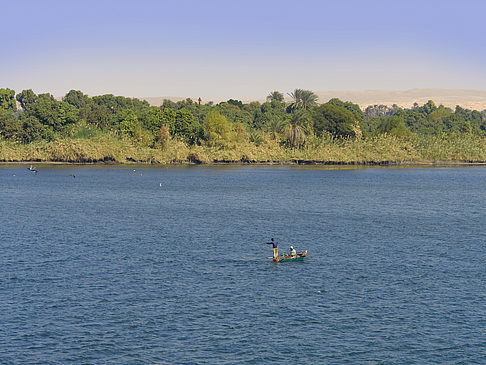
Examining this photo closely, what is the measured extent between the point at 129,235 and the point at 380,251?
98.2 ft

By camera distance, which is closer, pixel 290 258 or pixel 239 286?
pixel 239 286

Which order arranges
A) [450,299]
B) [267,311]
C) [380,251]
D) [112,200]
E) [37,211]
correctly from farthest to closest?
1. [112,200]
2. [37,211]
3. [380,251]
4. [450,299]
5. [267,311]

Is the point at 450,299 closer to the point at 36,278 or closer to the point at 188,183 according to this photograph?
the point at 36,278

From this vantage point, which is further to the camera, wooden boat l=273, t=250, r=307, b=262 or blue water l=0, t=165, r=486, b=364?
wooden boat l=273, t=250, r=307, b=262

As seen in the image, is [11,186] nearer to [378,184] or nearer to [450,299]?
[378,184]

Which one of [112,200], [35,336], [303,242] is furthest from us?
[112,200]

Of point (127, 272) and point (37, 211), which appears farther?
point (37, 211)

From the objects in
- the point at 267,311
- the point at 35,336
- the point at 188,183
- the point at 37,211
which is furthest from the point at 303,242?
the point at 188,183

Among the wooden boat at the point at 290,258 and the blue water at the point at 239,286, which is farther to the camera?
the wooden boat at the point at 290,258

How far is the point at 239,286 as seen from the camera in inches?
1870

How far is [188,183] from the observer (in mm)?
150000

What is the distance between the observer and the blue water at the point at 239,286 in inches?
1375

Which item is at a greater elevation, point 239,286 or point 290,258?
point 290,258

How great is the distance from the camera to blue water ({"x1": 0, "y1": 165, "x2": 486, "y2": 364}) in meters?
34.9
